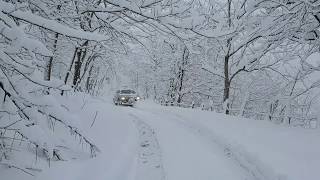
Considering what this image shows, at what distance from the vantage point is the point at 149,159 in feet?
32.0

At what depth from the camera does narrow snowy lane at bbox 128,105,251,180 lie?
8602 mm

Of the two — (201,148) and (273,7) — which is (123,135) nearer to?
(201,148)

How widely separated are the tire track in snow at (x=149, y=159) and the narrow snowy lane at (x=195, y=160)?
0.12 m

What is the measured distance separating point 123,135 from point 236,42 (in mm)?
14983

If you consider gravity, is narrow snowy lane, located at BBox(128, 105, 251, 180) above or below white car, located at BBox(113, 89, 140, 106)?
below

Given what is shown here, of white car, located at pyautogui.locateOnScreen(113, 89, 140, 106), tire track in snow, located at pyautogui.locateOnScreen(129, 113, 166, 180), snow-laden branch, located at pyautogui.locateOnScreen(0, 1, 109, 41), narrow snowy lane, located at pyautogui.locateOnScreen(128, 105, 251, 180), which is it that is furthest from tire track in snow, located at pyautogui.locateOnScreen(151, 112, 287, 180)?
white car, located at pyautogui.locateOnScreen(113, 89, 140, 106)

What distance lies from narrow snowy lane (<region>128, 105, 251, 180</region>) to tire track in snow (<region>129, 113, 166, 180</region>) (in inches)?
4.8

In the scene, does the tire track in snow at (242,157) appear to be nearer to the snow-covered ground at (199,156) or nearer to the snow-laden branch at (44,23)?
the snow-covered ground at (199,156)

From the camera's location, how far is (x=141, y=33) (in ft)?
28.8

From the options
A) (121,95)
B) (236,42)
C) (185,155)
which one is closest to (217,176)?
(185,155)

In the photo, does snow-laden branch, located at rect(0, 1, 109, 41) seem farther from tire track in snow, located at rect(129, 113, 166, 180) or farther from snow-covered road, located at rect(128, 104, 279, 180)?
snow-covered road, located at rect(128, 104, 279, 180)

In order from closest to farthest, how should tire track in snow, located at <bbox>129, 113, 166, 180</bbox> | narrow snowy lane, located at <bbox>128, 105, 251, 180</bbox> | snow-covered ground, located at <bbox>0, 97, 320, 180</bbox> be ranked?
snow-covered ground, located at <bbox>0, 97, 320, 180</bbox> < tire track in snow, located at <bbox>129, 113, 166, 180</bbox> < narrow snowy lane, located at <bbox>128, 105, 251, 180</bbox>

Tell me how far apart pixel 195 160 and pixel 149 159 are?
1.05m

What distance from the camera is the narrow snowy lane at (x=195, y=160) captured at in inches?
339
